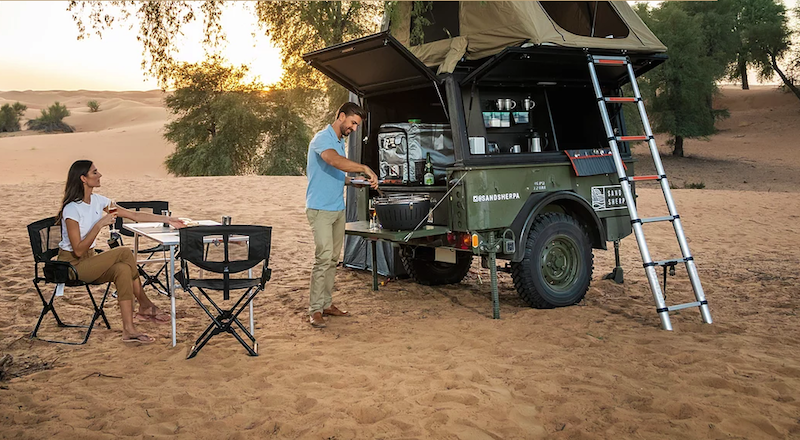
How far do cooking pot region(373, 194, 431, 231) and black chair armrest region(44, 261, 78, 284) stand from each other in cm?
262

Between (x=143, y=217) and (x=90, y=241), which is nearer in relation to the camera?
(x=90, y=241)

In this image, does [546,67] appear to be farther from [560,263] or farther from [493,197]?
[560,263]

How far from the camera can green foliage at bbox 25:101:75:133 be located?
6294 centimetres

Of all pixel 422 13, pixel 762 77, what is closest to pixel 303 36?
pixel 422 13

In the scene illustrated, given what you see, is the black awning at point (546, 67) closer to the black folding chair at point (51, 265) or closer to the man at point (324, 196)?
the man at point (324, 196)

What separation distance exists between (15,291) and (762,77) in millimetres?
42903

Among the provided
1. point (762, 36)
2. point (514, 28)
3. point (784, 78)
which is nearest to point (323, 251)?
point (514, 28)

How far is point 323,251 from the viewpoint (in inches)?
250

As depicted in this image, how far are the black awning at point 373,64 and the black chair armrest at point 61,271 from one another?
289cm

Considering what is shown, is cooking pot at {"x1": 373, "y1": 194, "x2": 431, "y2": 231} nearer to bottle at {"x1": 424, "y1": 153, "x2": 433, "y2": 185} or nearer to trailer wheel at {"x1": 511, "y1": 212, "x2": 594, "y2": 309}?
bottle at {"x1": 424, "y1": 153, "x2": 433, "y2": 185}

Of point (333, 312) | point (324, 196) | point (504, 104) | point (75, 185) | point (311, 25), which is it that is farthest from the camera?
point (311, 25)

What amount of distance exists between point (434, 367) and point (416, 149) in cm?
275

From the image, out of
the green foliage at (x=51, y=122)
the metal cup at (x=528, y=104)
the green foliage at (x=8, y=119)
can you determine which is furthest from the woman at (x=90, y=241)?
the green foliage at (x=51, y=122)

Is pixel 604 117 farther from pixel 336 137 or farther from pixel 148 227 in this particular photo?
pixel 148 227
